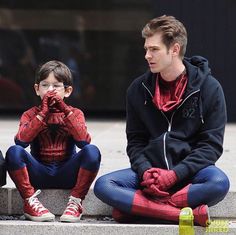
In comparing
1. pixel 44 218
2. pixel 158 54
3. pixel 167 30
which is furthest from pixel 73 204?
pixel 167 30

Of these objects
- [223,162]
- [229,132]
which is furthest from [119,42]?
[223,162]

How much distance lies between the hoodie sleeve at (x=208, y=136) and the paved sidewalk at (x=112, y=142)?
1.72 feet

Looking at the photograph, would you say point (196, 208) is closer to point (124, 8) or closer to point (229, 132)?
point (229, 132)

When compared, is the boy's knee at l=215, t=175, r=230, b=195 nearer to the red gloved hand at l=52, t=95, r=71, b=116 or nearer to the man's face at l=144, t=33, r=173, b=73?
the man's face at l=144, t=33, r=173, b=73

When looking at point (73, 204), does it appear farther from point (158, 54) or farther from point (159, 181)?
point (158, 54)

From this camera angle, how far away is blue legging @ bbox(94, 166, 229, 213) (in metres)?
5.28

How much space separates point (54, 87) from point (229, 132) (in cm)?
601

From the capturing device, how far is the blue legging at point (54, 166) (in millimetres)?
5527

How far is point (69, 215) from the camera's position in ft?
18.3

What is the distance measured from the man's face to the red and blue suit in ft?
2.08

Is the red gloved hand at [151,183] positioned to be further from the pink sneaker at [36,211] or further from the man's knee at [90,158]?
the pink sneaker at [36,211]

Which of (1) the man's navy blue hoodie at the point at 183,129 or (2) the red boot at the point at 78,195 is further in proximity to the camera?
(2) the red boot at the point at 78,195

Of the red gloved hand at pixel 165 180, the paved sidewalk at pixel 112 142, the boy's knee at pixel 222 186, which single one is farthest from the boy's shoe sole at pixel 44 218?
the boy's knee at pixel 222 186

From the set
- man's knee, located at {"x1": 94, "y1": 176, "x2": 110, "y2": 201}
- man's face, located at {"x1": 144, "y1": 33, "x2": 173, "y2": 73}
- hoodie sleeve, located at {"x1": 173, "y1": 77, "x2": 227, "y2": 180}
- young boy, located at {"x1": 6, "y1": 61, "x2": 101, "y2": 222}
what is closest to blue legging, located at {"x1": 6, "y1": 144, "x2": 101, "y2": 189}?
young boy, located at {"x1": 6, "y1": 61, "x2": 101, "y2": 222}
